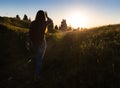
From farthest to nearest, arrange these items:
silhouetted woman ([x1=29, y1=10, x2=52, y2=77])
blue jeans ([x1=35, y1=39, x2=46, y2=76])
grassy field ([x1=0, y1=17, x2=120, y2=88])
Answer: blue jeans ([x1=35, y1=39, x2=46, y2=76])
silhouetted woman ([x1=29, y1=10, x2=52, y2=77])
grassy field ([x1=0, y1=17, x2=120, y2=88])

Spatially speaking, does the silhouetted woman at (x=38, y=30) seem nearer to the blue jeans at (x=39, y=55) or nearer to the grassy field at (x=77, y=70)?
the blue jeans at (x=39, y=55)

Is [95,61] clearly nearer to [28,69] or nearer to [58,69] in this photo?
[58,69]

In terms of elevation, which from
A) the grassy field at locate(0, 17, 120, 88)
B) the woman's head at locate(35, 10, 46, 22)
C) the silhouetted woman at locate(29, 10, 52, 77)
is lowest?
the grassy field at locate(0, 17, 120, 88)

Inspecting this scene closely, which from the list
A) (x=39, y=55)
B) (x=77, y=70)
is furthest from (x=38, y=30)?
(x=77, y=70)

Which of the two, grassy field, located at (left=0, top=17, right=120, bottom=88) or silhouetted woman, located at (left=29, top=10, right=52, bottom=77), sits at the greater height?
silhouetted woman, located at (left=29, top=10, right=52, bottom=77)

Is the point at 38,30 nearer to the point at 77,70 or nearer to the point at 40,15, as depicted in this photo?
the point at 40,15

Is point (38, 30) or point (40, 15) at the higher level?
point (40, 15)

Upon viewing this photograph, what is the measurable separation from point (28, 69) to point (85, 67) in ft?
17.6

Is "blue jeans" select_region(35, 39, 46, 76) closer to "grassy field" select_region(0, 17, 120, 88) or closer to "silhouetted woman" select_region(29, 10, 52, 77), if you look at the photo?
"silhouetted woman" select_region(29, 10, 52, 77)

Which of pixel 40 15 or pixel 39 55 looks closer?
pixel 40 15

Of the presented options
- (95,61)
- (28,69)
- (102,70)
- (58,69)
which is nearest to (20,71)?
(28,69)

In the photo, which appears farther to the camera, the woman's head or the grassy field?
the woman's head

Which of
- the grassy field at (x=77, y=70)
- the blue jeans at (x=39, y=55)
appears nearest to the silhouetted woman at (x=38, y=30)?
the blue jeans at (x=39, y=55)

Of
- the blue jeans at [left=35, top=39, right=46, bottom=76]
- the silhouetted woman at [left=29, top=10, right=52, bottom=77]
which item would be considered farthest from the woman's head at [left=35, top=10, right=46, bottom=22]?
the blue jeans at [left=35, top=39, right=46, bottom=76]
